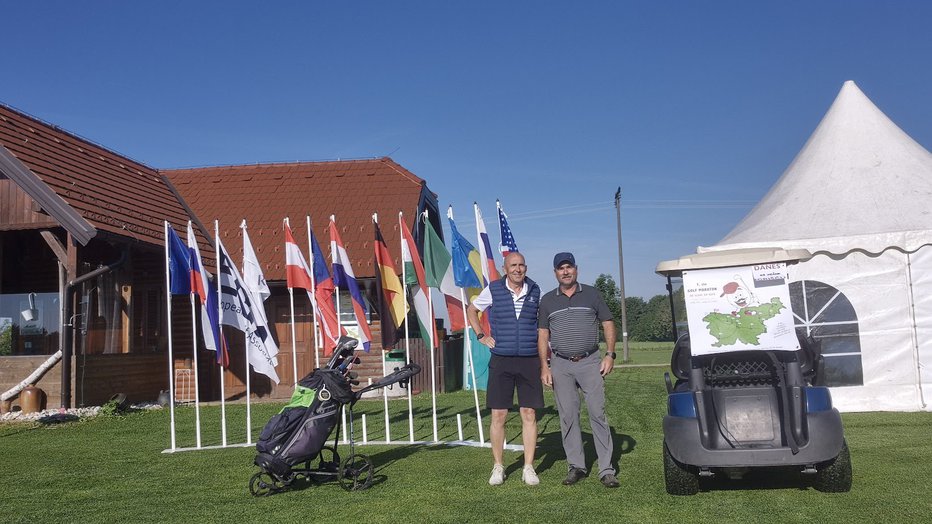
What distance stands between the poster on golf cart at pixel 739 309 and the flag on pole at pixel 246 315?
227 inches

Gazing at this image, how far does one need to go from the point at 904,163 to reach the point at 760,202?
96.0 inches

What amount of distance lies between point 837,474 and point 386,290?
6097mm

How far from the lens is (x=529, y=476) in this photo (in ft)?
24.7

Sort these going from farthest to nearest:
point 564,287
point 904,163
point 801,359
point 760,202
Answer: point 760,202, point 904,163, point 564,287, point 801,359

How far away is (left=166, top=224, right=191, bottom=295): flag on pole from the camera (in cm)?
1098

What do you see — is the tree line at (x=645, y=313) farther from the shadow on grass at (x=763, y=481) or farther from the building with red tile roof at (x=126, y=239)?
the building with red tile roof at (x=126, y=239)

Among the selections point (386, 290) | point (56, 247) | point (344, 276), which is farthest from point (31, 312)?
point (386, 290)

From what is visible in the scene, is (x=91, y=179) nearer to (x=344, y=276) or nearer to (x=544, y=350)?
(x=344, y=276)

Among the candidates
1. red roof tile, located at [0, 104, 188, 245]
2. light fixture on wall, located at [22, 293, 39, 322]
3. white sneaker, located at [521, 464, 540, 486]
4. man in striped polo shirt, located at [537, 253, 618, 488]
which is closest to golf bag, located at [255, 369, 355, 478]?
white sneaker, located at [521, 464, 540, 486]

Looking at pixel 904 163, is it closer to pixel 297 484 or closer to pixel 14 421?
pixel 297 484

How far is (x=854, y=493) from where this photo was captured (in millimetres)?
6559

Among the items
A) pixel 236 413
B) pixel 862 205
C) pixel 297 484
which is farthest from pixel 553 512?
pixel 236 413

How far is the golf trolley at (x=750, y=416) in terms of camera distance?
6.33 meters

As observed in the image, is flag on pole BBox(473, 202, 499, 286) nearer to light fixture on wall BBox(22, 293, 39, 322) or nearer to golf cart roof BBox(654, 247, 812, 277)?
golf cart roof BBox(654, 247, 812, 277)
